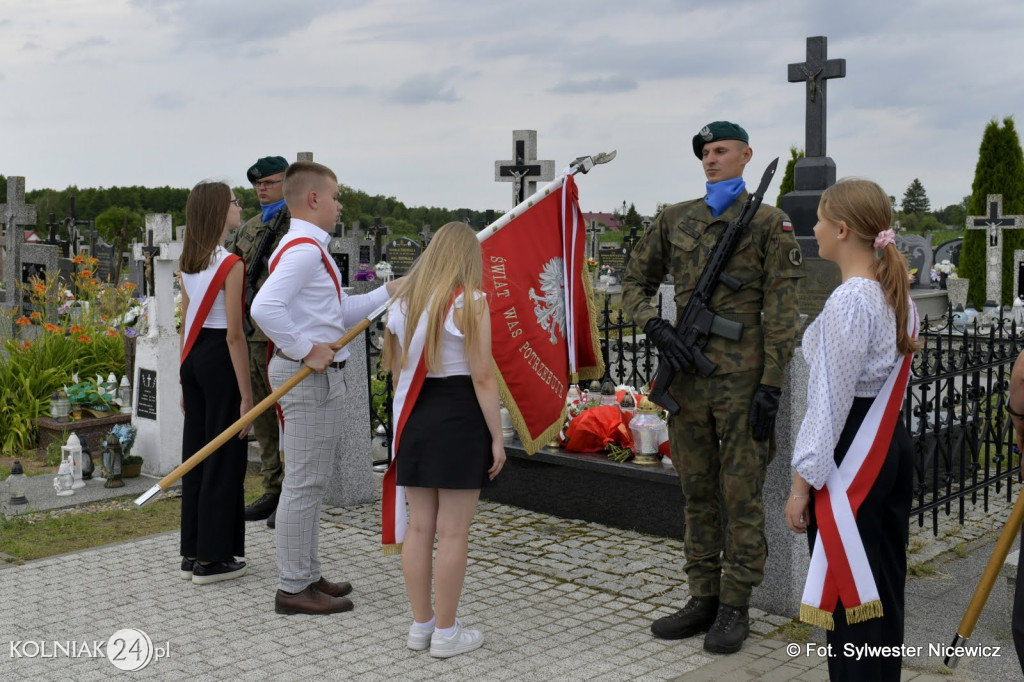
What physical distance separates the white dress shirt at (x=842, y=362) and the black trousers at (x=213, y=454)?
3296mm

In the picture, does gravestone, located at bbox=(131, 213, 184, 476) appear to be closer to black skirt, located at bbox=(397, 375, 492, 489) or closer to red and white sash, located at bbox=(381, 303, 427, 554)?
red and white sash, located at bbox=(381, 303, 427, 554)

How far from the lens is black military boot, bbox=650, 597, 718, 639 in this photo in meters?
4.75

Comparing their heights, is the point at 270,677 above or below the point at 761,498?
below

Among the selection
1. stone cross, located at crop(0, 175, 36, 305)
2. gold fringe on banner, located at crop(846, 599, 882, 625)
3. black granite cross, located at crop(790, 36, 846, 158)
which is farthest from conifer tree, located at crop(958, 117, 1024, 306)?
gold fringe on banner, located at crop(846, 599, 882, 625)

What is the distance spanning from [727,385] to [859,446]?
4.41 feet

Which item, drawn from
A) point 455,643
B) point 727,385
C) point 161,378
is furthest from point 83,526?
point 727,385

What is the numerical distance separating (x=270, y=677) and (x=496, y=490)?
323cm

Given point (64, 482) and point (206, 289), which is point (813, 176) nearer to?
point (206, 289)

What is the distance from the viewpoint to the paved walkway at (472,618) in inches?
174

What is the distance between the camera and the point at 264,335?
21.8 feet

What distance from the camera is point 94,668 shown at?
447cm

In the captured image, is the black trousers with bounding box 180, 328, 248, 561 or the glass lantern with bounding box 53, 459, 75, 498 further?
the glass lantern with bounding box 53, 459, 75, 498

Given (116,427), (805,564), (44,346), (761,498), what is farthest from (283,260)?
(44,346)

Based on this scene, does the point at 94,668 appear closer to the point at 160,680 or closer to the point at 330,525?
the point at 160,680
